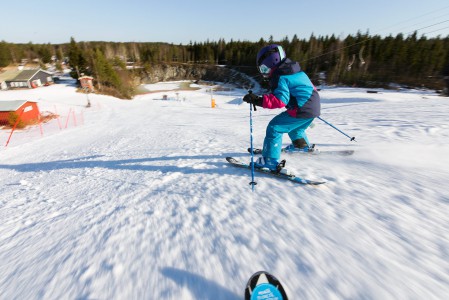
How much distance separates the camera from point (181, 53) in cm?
13250

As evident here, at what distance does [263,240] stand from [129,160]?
5.68 meters

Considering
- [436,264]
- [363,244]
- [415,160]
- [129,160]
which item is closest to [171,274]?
[363,244]

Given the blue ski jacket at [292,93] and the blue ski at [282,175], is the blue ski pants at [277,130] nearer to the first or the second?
the blue ski jacket at [292,93]

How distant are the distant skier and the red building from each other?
32468 millimetres

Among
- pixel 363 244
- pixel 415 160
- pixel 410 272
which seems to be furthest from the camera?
pixel 415 160

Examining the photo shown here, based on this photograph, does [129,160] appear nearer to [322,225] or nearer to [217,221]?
[217,221]

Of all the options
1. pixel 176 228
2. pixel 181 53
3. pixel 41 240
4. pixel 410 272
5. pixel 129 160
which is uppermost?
pixel 181 53

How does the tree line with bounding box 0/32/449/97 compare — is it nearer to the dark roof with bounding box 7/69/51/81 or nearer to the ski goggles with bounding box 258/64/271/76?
the dark roof with bounding box 7/69/51/81

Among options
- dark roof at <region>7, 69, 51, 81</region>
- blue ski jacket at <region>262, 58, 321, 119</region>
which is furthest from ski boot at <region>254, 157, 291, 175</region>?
dark roof at <region>7, 69, 51, 81</region>

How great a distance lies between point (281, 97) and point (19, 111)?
3384 cm

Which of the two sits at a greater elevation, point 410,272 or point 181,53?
point 181,53

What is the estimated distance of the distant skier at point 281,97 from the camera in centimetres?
383

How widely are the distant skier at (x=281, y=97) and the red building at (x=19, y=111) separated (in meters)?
32.5

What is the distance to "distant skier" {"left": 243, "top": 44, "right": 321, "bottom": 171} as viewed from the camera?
383cm
